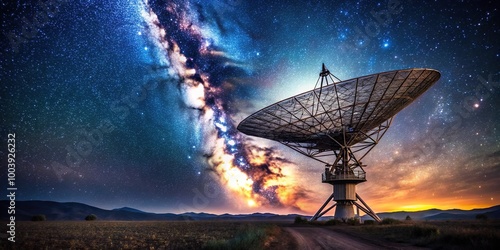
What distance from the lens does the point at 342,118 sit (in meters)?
30.2

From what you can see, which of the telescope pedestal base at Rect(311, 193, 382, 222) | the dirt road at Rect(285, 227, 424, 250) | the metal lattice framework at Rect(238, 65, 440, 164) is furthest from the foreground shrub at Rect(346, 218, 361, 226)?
the dirt road at Rect(285, 227, 424, 250)

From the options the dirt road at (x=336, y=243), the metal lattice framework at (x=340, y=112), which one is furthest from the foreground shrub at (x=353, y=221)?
the dirt road at (x=336, y=243)

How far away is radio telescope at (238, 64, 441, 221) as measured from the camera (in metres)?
24.5

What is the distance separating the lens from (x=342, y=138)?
112 ft

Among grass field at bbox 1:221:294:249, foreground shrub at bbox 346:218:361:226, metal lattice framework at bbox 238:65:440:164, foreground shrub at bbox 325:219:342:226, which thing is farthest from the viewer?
foreground shrub at bbox 325:219:342:226

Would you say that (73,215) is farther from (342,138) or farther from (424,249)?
(424,249)

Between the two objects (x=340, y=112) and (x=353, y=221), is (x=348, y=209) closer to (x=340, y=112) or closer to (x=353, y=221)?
(x=353, y=221)

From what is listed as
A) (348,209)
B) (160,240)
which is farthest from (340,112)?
(160,240)

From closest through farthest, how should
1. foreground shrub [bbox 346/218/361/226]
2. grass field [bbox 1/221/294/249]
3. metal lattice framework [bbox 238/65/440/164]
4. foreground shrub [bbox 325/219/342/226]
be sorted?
grass field [bbox 1/221/294/249] < metal lattice framework [bbox 238/65/440/164] < foreground shrub [bbox 346/218/361/226] < foreground shrub [bbox 325/219/342/226]

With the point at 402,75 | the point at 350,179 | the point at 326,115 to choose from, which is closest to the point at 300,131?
the point at 326,115

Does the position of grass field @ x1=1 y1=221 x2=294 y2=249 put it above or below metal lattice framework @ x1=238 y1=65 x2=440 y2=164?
below

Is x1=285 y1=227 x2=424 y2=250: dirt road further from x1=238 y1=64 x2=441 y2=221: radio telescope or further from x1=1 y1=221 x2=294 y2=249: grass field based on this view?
x1=238 y1=64 x2=441 y2=221: radio telescope

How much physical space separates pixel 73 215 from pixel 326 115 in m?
199

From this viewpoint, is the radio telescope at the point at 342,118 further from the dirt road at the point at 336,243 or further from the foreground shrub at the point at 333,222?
the dirt road at the point at 336,243
